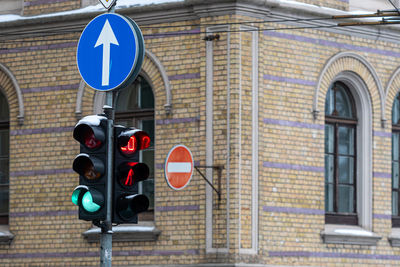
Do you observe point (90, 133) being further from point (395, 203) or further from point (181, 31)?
point (395, 203)

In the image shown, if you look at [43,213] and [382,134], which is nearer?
[43,213]

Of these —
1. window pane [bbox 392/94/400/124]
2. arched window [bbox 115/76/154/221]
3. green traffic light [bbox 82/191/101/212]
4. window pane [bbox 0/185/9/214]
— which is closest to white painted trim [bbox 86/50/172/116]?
arched window [bbox 115/76/154/221]

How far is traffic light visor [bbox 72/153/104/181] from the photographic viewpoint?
9383mm

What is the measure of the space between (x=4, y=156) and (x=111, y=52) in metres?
9.81

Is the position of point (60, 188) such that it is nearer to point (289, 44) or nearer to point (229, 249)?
point (229, 249)

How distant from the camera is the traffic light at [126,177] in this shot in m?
9.49

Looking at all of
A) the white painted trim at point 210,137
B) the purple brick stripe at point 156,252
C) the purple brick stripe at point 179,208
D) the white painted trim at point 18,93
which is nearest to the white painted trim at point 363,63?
the white painted trim at point 210,137

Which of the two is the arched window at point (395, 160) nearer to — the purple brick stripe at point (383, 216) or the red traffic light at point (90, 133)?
the purple brick stripe at point (383, 216)

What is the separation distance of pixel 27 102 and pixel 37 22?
1.50 m

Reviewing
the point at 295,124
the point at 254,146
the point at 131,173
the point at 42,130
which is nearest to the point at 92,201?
the point at 131,173

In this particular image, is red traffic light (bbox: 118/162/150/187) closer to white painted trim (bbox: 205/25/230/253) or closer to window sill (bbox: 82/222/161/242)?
white painted trim (bbox: 205/25/230/253)

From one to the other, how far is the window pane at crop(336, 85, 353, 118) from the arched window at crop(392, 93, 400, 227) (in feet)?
3.44

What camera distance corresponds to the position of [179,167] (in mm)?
16219

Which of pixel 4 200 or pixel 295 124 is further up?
pixel 295 124
